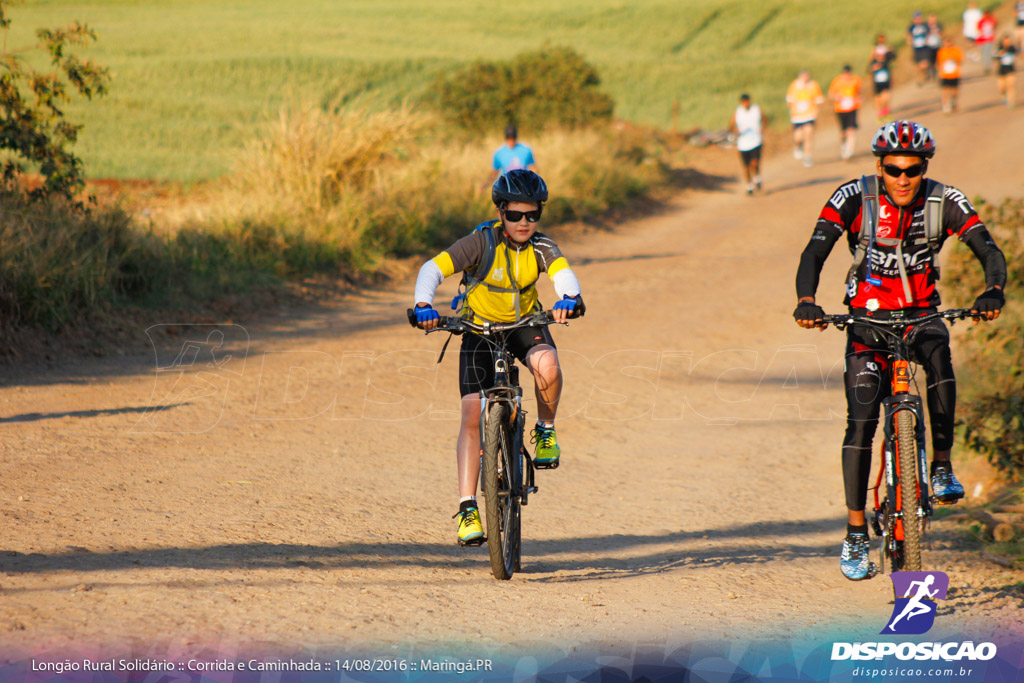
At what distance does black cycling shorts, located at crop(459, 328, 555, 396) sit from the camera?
527 centimetres

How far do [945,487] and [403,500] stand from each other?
126 inches

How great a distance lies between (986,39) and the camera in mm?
38406

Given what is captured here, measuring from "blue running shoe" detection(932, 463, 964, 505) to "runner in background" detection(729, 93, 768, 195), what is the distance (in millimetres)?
16767

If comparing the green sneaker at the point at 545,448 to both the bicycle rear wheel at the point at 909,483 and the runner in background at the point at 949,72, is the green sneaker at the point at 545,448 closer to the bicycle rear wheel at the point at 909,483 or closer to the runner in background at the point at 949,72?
the bicycle rear wheel at the point at 909,483

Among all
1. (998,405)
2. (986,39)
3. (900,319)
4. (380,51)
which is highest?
(380,51)

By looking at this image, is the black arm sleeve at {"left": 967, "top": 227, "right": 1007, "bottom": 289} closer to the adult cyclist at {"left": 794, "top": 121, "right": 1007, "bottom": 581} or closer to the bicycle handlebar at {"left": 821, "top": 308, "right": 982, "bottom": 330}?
the adult cyclist at {"left": 794, "top": 121, "right": 1007, "bottom": 581}

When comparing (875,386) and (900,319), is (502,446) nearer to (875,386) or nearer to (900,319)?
(875,386)

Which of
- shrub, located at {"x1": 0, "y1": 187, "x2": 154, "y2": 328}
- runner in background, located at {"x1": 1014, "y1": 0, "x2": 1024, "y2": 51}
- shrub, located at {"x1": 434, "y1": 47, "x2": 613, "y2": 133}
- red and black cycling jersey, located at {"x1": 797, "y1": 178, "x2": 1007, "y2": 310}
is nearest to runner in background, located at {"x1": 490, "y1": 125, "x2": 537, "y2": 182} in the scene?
shrub, located at {"x1": 0, "y1": 187, "x2": 154, "y2": 328}

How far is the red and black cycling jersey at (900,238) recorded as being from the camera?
16.4 feet

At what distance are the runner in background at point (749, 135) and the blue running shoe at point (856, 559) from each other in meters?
16.8

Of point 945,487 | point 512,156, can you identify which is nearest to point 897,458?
point 945,487

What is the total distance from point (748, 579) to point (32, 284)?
6877 mm

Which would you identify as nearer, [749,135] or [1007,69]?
[749,135]

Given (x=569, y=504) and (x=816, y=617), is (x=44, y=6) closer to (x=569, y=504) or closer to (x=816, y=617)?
(x=569, y=504)
